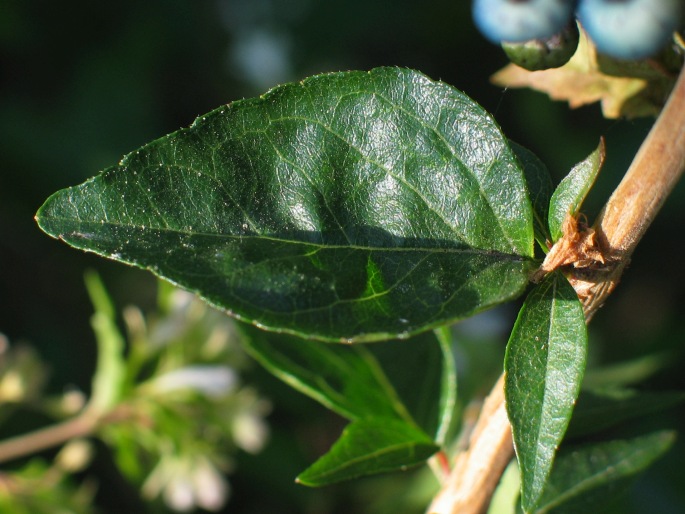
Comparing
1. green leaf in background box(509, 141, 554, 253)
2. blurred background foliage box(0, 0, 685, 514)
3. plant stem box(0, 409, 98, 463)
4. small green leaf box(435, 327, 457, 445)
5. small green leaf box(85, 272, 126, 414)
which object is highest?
blurred background foliage box(0, 0, 685, 514)

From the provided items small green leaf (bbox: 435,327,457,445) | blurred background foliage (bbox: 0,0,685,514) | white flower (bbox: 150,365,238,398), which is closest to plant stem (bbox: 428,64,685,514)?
small green leaf (bbox: 435,327,457,445)

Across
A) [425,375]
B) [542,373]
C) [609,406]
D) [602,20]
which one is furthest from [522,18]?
[425,375]

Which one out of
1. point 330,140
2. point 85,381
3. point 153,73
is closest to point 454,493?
point 330,140

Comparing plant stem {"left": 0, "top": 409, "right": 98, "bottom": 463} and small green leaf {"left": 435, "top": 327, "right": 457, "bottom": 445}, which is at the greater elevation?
plant stem {"left": 0, "top": 409, "right": 98, "bottom": 463}

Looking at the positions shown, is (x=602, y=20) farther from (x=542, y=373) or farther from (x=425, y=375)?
(x=425, y=375)

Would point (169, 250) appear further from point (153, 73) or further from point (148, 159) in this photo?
point (153, 73)

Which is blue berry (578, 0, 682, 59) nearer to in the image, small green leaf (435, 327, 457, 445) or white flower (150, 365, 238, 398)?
small green leaf (435, 327, 457, 445)

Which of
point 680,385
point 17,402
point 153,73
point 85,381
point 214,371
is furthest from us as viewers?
point 153,73

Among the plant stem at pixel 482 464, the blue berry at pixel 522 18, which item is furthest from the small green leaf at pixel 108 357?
the blue berry at pixel 522 18
